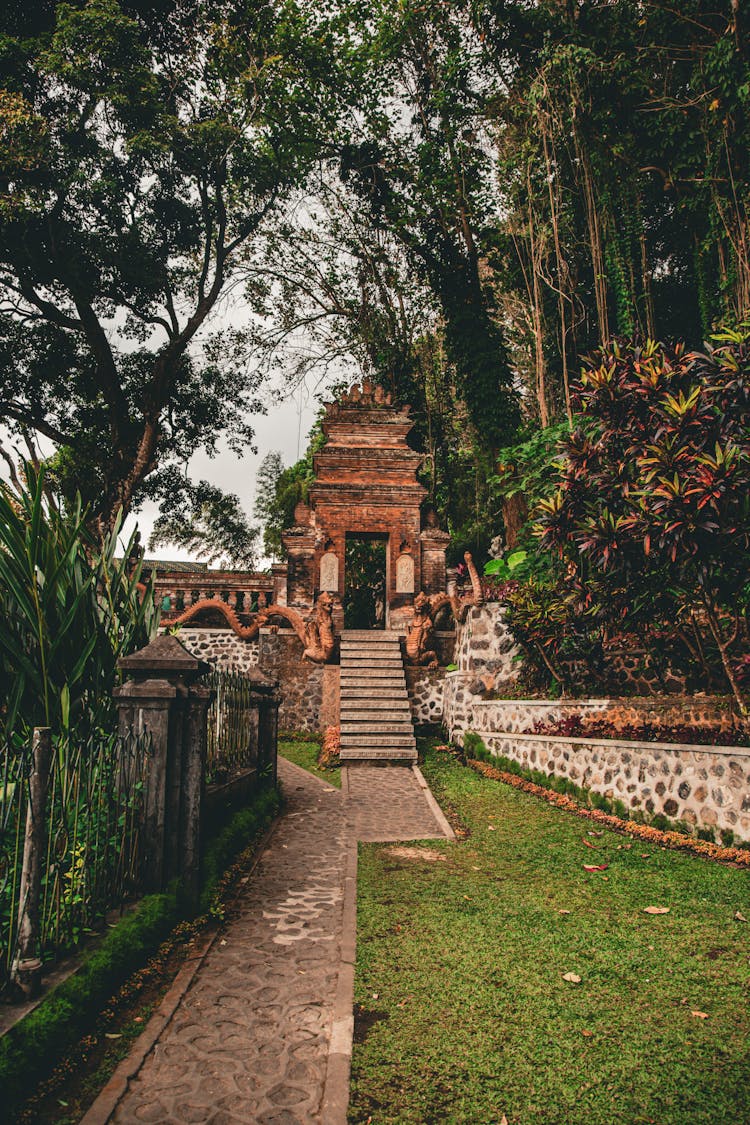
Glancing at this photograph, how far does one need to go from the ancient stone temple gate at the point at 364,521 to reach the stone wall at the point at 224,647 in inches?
65.1

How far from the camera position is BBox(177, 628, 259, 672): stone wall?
52.0 ft

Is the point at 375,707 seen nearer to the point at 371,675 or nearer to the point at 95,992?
the point at 371,675

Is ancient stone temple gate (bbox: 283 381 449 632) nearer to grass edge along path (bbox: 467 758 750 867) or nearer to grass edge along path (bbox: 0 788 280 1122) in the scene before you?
grass edge along path (bbox: 467 758 750 867)

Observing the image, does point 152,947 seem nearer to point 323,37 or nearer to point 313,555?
point 313,555

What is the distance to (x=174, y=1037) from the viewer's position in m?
3.14

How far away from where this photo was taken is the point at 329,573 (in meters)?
15.5

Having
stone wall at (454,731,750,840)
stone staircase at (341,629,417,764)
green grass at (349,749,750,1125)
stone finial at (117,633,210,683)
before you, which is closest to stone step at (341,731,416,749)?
stone staircase at (341,629,417,764)

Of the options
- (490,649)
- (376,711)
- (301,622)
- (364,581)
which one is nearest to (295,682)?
(301,622)

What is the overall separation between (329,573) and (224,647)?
10.2ft

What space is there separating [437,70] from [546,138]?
6903 millimetres

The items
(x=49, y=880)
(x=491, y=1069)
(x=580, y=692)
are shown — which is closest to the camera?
(x=491, y=1069)

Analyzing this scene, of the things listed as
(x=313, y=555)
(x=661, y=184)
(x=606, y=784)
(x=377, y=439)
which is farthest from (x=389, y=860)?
(x=661, y=184)

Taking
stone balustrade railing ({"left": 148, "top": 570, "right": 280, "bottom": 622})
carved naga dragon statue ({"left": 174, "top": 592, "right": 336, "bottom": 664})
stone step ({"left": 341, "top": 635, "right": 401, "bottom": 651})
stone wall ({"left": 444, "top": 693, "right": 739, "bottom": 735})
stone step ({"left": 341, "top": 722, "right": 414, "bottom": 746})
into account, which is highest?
stone balustrade railing ({"left": 148, "top": 570, "right": 280, "bottom": 622})

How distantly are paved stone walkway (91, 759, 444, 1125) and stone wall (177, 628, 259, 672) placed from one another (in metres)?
9.82
